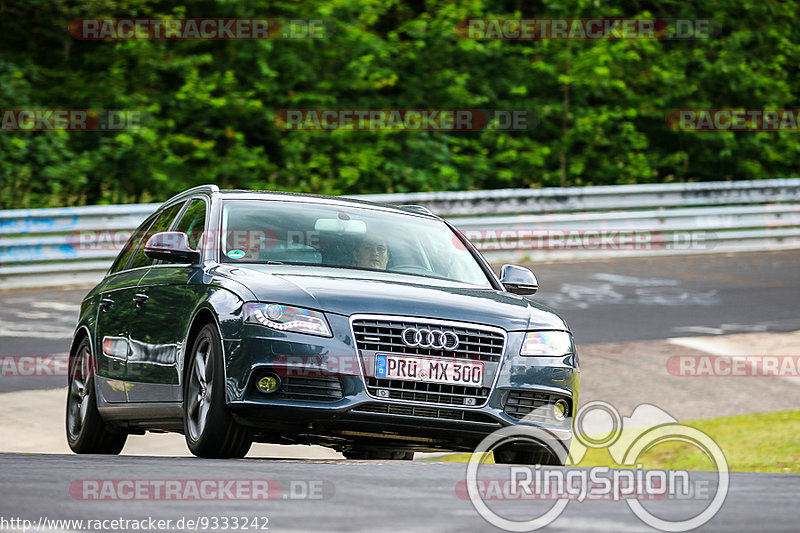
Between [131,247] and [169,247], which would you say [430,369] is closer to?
[169,247]

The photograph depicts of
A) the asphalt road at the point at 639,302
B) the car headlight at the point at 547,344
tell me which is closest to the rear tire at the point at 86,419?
the asphalt road at the point at 639,302

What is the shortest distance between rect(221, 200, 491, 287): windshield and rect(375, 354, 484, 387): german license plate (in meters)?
1.05

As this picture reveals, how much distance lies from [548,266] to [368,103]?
20.3 ft

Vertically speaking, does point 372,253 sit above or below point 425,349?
above

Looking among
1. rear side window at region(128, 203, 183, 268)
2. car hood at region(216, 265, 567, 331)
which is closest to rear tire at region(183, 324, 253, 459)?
car hood at region(216, 265, 567, 331)

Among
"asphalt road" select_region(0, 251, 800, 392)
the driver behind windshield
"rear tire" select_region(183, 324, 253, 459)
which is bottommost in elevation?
"asphalt road" select_region(0, 251, 800, 392)

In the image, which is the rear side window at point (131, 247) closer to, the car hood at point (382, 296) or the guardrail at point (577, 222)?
the car hood at point (382, 296)

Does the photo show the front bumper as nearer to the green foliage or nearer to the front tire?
the front tire

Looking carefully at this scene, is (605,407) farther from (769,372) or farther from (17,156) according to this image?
(17,156)

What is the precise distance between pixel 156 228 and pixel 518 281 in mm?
2495

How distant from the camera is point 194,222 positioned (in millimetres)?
8656

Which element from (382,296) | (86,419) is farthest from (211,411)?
(86,419)

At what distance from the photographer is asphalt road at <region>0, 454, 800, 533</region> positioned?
193 inches

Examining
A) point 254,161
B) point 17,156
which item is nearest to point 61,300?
point 17,156
